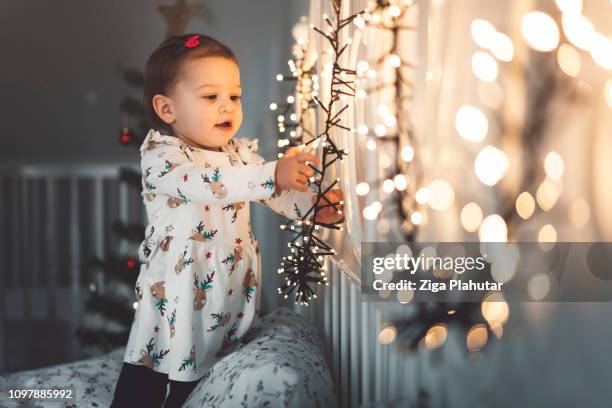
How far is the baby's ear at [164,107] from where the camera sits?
170cm

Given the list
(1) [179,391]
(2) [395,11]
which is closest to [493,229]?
(2) [395,11]

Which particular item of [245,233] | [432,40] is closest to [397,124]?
[432,40]

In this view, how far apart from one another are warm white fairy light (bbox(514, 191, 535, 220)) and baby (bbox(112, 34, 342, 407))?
62 centimetres

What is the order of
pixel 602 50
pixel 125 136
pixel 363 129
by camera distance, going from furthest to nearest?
1. pixel 125 136
2. pixel 363 129
3. pixel 602 50

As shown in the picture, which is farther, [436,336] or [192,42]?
[192,42]

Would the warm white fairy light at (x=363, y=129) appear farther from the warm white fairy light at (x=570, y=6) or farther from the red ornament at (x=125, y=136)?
the red ornament at (x=125, y=136)

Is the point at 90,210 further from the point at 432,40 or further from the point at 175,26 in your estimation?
the point at 432,40

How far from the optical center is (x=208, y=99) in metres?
1.64

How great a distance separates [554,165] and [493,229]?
15 cm

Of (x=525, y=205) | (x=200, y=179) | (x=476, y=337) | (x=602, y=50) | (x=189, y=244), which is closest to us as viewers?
(x=602, y=50)

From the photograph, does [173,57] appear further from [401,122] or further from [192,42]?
[401,122]

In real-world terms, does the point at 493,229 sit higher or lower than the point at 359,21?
lower

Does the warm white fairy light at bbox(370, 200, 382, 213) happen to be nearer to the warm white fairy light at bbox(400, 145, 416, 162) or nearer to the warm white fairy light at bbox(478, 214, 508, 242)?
the warm white fairy light at bbox(400, 145, 416, 162)

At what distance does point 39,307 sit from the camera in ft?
14.3
